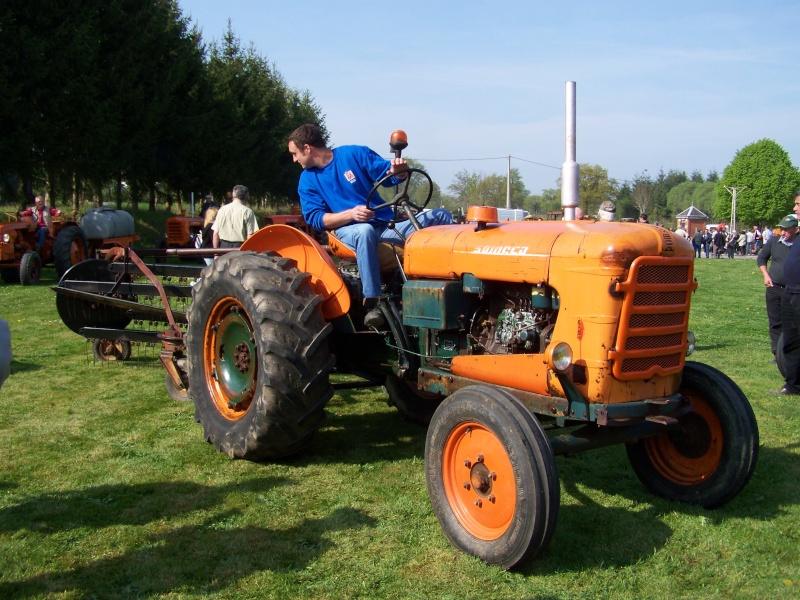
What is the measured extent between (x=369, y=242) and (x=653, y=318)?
1639 mm

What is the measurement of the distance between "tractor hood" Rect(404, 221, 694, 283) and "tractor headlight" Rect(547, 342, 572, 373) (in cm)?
33

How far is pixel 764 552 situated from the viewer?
3.41 m

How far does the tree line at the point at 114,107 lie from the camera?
19.5 metres

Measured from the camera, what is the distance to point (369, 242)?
14.2 ft

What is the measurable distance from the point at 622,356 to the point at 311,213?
7.68 feet

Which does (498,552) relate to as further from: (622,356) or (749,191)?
(749,191)

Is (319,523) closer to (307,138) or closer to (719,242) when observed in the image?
(307,138)

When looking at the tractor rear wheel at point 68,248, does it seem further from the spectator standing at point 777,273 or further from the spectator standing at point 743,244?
the spectator standing at point 743,244

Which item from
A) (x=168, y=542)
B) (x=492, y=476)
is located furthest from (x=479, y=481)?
(x=168, y=542)

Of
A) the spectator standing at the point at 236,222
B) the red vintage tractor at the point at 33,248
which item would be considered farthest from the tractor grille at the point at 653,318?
the red vintage tractor at the point at 33,248

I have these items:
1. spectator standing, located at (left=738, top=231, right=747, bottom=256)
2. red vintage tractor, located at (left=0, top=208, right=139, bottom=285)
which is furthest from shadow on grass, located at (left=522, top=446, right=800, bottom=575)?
spectator standing, located at (left=738, top=231, right=747, bottom=256)

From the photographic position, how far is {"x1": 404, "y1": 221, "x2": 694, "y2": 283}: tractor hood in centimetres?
333

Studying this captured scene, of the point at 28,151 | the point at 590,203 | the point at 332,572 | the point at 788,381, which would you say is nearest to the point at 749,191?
the point at 590,203

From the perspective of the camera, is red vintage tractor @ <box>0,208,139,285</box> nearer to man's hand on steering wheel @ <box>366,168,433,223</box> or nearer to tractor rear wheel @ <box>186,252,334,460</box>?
tractor rear wheel @ <box>186,252,334,460</box>
